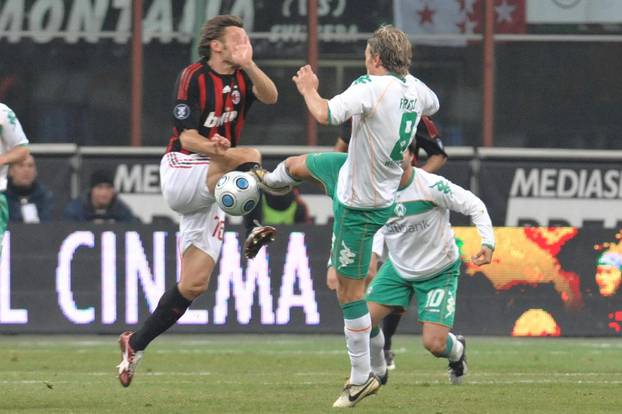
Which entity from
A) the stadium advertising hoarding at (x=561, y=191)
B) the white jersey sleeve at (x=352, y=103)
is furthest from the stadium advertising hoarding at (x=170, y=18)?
the white jersey sleeve at (x=352, y=103)

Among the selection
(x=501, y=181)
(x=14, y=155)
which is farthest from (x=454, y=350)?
(x=501, y=181)

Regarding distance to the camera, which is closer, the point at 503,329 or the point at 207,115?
the point at 207,115

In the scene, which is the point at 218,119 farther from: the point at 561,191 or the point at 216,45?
the point at 561,191

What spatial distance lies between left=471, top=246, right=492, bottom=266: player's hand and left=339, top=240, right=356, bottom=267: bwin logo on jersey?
0.96 meters

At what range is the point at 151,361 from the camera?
14188 mm

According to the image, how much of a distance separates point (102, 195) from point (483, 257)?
726 centimetres

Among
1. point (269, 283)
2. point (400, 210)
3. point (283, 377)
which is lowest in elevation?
point (283, 377)

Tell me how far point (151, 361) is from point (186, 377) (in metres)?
1.60

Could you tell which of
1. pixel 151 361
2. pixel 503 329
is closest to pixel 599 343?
pixel 503 329

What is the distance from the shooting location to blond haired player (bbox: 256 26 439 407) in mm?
9656

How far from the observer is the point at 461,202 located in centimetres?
1154

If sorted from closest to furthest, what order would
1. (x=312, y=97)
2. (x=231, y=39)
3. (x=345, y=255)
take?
(x=312, y=97) → (x=345, y=255) → (x=231, y=39)

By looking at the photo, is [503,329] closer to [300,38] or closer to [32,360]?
[32,360]

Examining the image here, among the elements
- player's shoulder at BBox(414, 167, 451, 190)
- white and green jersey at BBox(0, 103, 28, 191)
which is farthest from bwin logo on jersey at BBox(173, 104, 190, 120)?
player's shoulder at BBox(414, 167, 451, 190)
